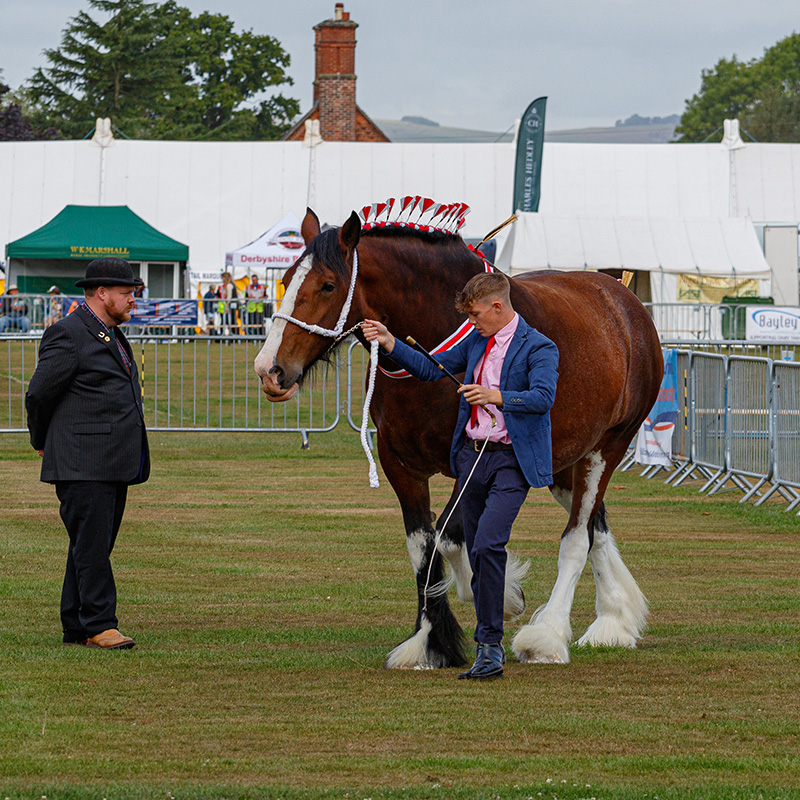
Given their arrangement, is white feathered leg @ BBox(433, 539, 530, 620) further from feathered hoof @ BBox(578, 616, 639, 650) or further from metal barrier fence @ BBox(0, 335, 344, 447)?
metal barrier fence @ BBox(0, 335, 344, 447)

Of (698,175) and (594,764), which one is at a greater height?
(698,175)

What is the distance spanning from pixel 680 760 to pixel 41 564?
600cm

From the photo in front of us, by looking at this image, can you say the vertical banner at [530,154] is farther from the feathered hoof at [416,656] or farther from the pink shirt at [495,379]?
the feathered hoof at [416,656]

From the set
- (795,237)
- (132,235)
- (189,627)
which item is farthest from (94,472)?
(795,237)

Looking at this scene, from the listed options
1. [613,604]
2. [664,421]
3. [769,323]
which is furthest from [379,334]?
[769,323]

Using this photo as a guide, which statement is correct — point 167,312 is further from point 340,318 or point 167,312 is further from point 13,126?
point 13,126

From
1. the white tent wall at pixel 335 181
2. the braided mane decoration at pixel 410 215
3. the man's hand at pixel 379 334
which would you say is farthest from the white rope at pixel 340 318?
the white tent wall at pixel 335 181

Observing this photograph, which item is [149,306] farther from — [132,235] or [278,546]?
[278,546]

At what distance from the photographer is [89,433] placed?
292 inches

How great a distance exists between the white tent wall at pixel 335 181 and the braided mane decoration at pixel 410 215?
41.1m

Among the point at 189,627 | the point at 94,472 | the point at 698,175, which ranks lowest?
the point at 189,627

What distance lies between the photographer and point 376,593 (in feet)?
29.6

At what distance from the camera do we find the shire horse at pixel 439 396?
21.2ft

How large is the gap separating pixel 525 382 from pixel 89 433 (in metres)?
2.35
